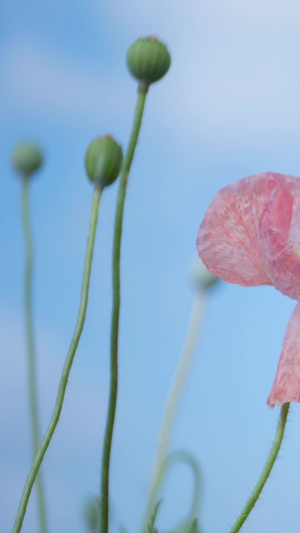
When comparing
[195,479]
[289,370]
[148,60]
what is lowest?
[195,479]

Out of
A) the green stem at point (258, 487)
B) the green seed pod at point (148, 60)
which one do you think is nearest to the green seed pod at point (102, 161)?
the green seed pod at point (148, 60)

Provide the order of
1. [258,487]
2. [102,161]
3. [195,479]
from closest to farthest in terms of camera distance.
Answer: [258,487] < [102,161] < [195,479]

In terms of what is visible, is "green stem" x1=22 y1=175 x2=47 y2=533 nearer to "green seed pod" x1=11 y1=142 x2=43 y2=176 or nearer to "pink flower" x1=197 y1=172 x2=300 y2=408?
"green seed pod" x1=11 y1=142 x2=43 y2=176

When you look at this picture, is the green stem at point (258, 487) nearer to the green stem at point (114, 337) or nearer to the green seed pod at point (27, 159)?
the green stem at point (114, 337)

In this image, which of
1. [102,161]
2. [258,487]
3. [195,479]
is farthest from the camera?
[195,479]

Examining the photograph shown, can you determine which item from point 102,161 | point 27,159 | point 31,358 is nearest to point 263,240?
point 102,161

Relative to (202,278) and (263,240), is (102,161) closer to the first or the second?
(263,240)
